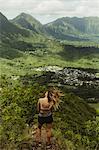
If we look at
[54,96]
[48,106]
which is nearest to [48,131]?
[48,106]

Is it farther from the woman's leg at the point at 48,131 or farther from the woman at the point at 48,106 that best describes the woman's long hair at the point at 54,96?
the woman's leg at the point at 48,131

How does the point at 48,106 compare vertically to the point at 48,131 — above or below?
above

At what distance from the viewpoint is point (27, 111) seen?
72188 mm

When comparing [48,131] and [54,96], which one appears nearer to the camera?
[48,131]

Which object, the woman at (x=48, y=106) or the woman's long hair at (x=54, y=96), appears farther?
the woman's long hair at (x=54, y=96)

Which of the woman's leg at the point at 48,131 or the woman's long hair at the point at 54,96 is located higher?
the woman's long hair at the point at 54,96

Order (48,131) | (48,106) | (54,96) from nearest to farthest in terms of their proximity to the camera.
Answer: (48,106), (48,131), (54,96)

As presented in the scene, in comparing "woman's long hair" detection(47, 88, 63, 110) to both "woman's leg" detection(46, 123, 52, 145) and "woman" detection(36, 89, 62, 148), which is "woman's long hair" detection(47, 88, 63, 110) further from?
"woman's leg" detection(46, 123, 52, 145)

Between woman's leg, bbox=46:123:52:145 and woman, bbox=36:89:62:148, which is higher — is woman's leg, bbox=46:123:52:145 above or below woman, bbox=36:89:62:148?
below

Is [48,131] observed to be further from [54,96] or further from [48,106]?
[54,96]

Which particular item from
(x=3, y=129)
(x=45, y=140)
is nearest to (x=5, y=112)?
(x=3, y=129)

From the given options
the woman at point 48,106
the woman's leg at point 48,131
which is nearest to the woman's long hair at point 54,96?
the woman at point 48,106

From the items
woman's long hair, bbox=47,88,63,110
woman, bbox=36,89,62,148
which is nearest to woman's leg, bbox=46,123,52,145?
woman, bbox=36,89,62,148

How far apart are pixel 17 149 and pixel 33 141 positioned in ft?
6.26
